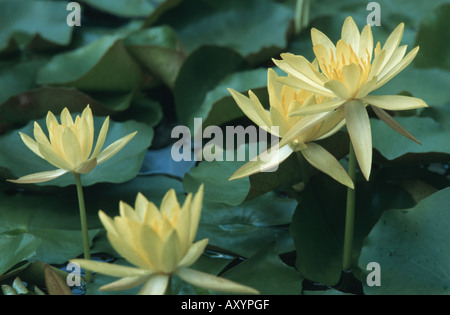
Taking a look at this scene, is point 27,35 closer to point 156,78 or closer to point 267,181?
point 156,78

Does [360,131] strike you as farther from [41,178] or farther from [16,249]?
[16,249]

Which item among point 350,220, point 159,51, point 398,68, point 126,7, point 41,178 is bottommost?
point 350,220

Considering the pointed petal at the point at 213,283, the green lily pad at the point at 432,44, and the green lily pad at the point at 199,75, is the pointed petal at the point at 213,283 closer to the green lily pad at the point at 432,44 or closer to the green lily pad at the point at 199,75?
the green lily pad at the point at 199,75

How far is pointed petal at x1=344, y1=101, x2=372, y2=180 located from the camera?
3.11 feet

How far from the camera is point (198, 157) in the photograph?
150 centimetres

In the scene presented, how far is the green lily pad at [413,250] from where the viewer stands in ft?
3.28

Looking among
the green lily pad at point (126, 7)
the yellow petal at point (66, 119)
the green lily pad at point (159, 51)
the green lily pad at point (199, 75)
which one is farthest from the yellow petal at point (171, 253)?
the green lily pad at point (126, 7)

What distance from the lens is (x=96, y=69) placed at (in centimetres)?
176

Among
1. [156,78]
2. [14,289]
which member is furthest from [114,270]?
[156,78]

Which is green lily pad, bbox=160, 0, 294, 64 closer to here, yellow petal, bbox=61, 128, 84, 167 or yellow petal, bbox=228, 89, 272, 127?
yellow petal, bbox=228, 89, 272, 127

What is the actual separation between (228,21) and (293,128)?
1256 mm

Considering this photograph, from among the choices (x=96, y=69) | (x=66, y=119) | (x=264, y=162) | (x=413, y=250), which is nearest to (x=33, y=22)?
(x=96, y=69)

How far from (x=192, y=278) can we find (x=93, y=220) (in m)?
0.57
